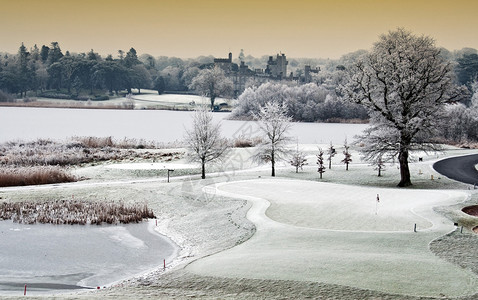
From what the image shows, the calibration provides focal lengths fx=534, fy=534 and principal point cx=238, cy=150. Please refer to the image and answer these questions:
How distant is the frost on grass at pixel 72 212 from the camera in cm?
3114

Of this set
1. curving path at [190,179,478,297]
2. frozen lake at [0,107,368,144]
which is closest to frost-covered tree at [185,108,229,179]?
curving path at [190,179,478,297]

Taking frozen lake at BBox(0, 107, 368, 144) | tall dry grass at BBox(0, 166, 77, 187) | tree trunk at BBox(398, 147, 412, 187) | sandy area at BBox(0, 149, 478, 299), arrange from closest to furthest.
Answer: sandy area at BBox(0, 149, 478, 299), tree trunk at BBox(398, 147, 412, 187), tall dry grass at BBox(0, 166, 77, 187), frozen lake at BBox(0, 107, 368, 144)

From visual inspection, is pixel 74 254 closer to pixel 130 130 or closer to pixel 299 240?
pixel 299 240

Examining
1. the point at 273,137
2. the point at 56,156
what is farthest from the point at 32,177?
the point at 273,137

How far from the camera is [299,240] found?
2373 cm

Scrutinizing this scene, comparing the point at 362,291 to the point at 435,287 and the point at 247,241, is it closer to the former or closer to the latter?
the point at 435,287

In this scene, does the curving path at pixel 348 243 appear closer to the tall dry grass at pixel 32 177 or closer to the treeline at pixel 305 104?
the tall dry grass at pixel 32 177

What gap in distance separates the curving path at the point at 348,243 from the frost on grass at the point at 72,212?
22.6 ft

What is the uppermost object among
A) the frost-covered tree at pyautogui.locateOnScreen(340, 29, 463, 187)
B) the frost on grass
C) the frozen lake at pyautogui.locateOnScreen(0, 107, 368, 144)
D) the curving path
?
the frost-covered tree at pyautogui.locateOnScreen(340, 29, 463, 187)

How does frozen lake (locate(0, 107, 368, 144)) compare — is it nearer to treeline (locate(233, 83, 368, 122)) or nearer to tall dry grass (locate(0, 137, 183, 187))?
treeline (locate(233, 83, 368, 122))

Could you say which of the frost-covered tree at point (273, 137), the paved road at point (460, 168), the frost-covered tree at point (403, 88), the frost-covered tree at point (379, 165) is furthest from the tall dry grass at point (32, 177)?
the paved road at point (460, 168)

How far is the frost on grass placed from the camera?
31141mm

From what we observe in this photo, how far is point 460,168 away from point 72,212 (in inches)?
1403

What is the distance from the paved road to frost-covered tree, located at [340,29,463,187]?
5921 mm
